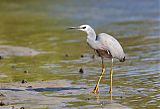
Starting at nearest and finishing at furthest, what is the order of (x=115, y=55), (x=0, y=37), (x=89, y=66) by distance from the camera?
(x=115, y=55)
(x=89, y=66)
(x=0, y=37)

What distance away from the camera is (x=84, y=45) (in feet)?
58.6

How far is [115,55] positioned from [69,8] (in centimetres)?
1888

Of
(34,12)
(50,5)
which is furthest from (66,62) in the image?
(50,5)

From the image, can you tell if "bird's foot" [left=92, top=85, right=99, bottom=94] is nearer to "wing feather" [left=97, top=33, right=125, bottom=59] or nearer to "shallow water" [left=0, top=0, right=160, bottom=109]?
"shallow water" [left=0, top=0, right=160, bottom=109]

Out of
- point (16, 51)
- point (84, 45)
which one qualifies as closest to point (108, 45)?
point (16, 51)

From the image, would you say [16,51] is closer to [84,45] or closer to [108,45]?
[84,45]

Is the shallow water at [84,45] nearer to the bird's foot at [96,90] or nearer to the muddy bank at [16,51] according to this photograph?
the bird's foot at [96,90]

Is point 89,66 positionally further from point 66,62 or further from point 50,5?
point 50,5

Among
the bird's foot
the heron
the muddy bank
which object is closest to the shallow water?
the bird's foot

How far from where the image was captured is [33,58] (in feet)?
50.9

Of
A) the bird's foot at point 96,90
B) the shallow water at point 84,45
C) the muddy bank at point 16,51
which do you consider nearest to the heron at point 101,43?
the bird's foot at point 96,90

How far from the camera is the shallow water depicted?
11.4 m

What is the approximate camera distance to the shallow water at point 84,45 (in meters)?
11.4

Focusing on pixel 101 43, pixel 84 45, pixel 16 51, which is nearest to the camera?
pixel 101 43
